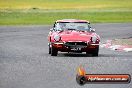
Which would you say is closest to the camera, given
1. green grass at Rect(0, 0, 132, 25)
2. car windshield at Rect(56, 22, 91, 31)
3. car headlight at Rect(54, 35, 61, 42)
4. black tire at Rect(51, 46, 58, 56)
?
car headlight at Rect(54, 35, 61, 42)

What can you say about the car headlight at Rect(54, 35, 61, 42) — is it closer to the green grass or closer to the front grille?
the front grille

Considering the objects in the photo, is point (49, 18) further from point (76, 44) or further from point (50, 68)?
point (50, 68)

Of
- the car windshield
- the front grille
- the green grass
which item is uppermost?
the car windshield

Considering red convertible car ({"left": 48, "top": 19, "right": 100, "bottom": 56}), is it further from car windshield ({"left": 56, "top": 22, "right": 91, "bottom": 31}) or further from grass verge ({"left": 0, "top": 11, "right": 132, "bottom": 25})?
grass verge ({"left": 0, "top": 11, "right": 132, "bottom": 25})

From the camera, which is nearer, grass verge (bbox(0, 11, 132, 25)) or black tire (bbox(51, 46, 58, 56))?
black tire (bbox(51, 46, 58, 56))

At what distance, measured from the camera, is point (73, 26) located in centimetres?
2205

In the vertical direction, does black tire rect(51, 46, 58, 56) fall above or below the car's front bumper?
below

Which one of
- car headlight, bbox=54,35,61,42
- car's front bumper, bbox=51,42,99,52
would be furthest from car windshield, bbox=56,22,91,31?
car's front bumper, bbox=51,42,99,52

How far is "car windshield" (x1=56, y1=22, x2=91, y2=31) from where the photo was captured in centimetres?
2173

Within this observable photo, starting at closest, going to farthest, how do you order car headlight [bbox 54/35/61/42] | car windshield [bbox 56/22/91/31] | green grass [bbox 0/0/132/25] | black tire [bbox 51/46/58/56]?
1. car headlight [bbox 54/35/61/42]
2. black tire [bbox 51/46/58/56]
3. car windshield [bbox 56/22/91/31]
4. green grass [bbox 0/0/132/25]

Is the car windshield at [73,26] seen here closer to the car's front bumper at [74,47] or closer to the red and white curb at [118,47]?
the car's front bumper at [74,47]

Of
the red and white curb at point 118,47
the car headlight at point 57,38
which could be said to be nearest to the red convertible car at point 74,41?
the car headlight at point 57,38

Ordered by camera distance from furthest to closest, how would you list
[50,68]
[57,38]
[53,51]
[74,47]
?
1. [53,51]
2. [57,38]
3. [74,47]
4. [50,68]

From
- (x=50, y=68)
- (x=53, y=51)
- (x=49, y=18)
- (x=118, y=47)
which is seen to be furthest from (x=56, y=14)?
(x=50, y=68)
